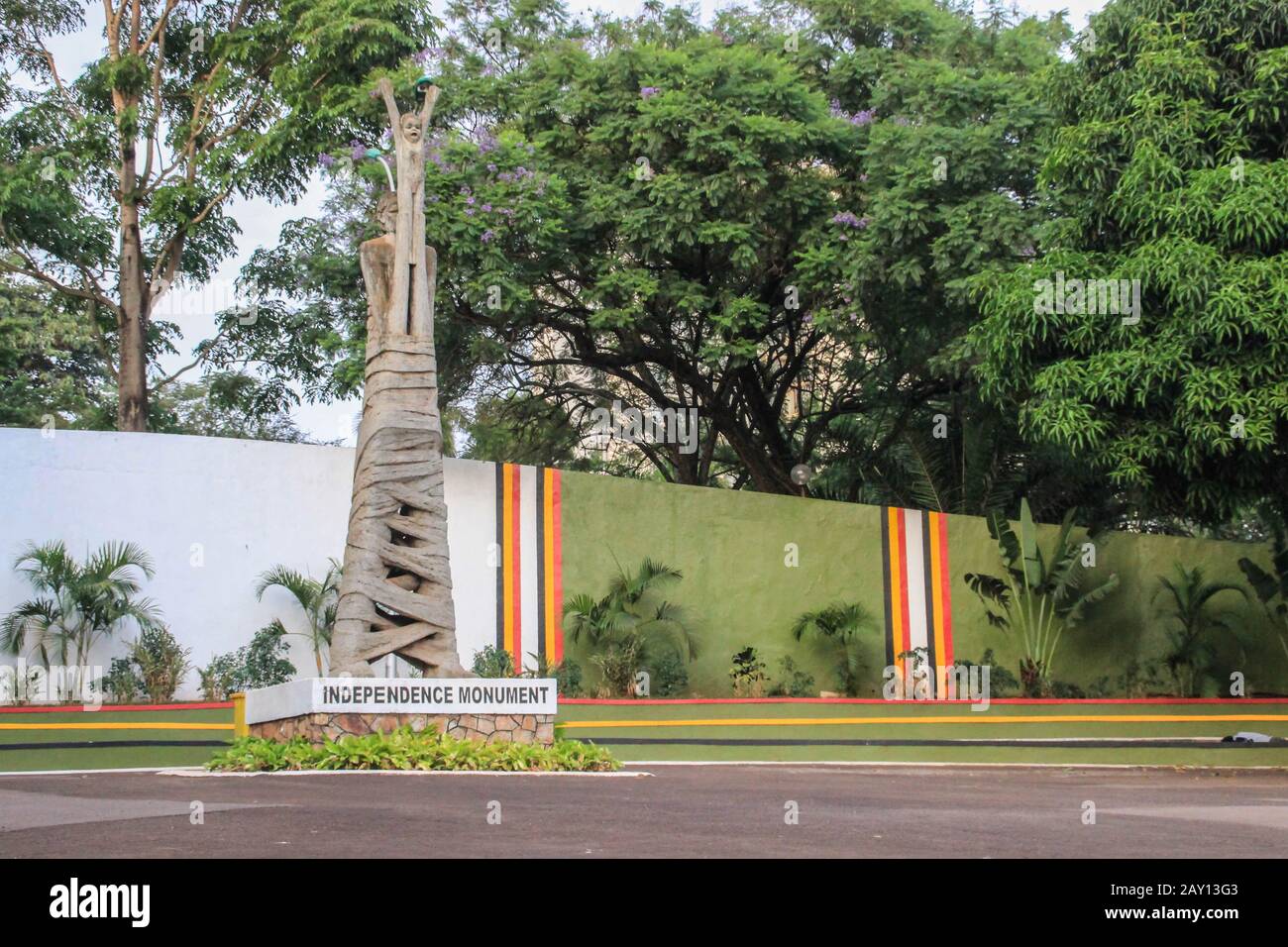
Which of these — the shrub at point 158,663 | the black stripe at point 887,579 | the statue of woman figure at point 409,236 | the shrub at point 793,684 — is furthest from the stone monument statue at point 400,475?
the black stripe at point 887,579

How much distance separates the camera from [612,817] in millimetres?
7652

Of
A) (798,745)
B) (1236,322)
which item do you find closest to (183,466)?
(798,745)

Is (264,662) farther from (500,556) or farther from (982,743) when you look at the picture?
(982,743)

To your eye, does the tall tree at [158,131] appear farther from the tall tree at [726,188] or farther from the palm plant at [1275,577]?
the palm plant at [1275,577]

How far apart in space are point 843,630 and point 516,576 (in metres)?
3.90

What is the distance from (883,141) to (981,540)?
5.03 m

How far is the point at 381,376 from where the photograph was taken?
1166 centimetres

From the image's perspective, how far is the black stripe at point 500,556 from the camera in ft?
54.1

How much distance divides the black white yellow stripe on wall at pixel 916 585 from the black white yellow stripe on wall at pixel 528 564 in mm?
4143

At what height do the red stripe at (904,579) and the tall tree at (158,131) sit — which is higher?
the tall tree at (158,131)

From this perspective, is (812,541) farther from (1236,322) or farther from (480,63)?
(480,63)

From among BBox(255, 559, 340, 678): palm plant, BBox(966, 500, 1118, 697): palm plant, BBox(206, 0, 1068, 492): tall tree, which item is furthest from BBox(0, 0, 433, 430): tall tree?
BBox(966, 500, 1118, 697): palm plant

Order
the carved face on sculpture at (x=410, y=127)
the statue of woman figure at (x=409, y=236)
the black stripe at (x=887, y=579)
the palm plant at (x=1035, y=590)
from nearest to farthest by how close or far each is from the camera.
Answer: the statue of woman figure at (x=409, y=236) → the carved face on sculpture at (x=410, y=127) → the palm plant at (x=1035, y=590) → the black stripe at (x=887, y=579)

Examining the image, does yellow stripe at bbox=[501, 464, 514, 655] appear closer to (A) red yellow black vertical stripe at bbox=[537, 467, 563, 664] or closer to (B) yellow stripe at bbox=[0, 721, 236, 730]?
(A) red yellow black vertical stripe at bbox=[537, 467, 563, 664]
